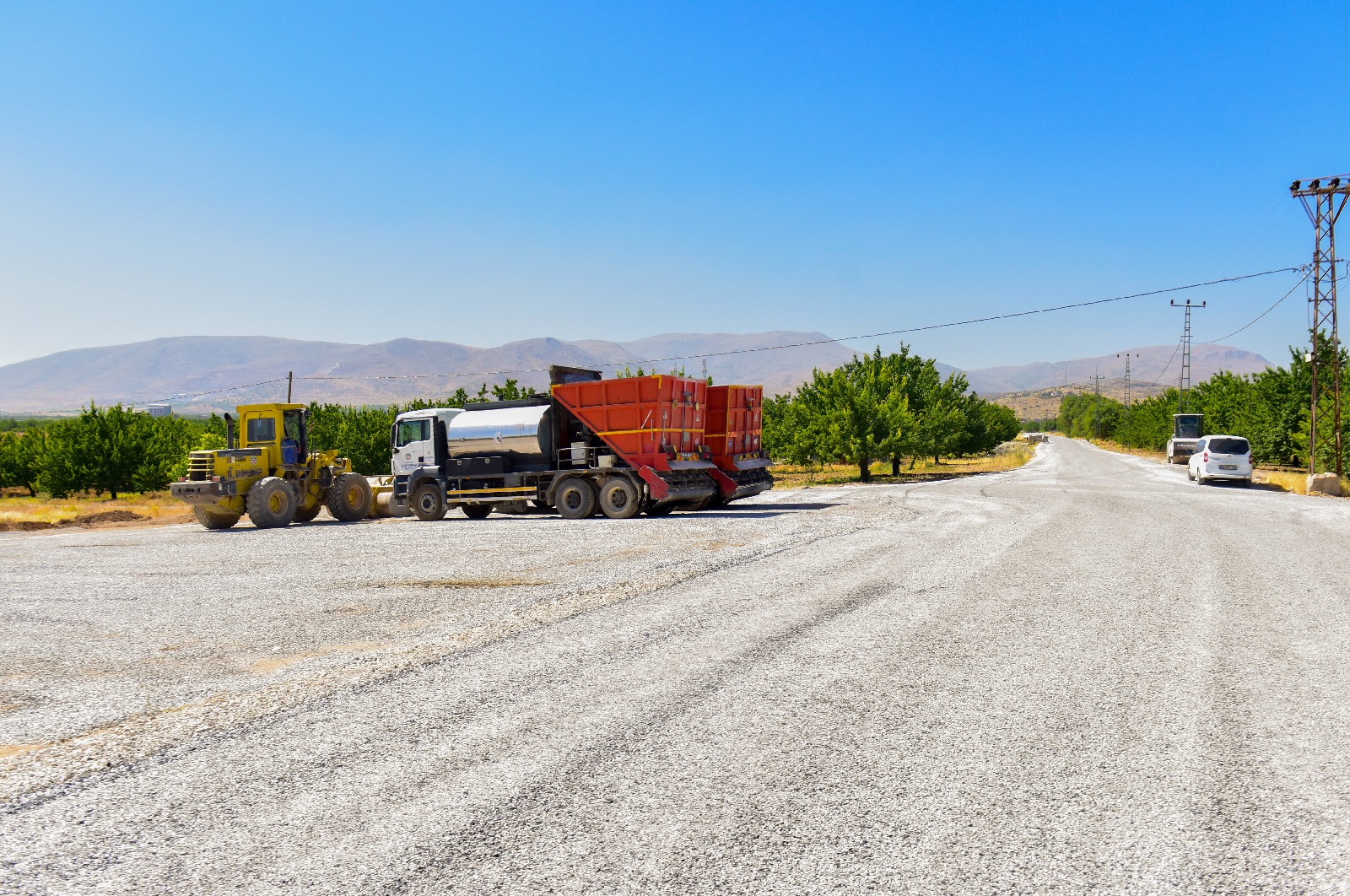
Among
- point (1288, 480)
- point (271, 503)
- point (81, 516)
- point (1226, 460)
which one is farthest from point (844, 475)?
point (81, 516)

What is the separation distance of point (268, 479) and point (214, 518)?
1.93 meters

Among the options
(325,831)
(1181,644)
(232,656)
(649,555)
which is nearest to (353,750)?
(325,831)

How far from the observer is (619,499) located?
69.1 ft

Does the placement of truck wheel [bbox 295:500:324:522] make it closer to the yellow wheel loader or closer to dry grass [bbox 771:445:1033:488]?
the yellow wheel loader

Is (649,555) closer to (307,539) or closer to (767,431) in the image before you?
(307,539)

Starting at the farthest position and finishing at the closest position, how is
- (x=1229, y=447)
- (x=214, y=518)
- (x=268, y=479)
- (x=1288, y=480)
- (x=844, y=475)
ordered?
1. (x=844, y=475)
2. (x=1288, y=480)
3. (x=1229, y=447)
4. (x=214, y=518)
5. (x=268, y=479)

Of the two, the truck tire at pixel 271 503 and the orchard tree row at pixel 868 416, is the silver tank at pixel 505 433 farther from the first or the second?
the orchard tree row at pixel 868 416

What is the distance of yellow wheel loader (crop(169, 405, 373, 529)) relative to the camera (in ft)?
72.2

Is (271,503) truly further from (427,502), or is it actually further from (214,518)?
(427,502)

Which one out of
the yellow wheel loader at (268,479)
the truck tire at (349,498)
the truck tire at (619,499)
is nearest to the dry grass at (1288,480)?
the truck tire at (619,499)

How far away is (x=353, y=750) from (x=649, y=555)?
8.92m

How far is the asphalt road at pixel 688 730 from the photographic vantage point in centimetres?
414

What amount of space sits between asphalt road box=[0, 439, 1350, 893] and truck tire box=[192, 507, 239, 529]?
32.2 feet

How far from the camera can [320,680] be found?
733 centimetres
